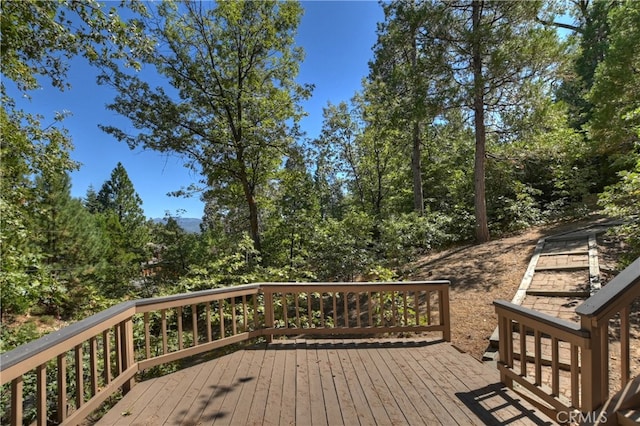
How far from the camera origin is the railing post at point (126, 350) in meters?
2.73

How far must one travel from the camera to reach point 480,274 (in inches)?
252

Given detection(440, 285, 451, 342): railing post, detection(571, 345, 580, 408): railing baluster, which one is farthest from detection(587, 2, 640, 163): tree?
detection(571, 345, 580, 408): railing baluster

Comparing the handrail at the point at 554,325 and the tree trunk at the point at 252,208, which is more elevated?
the tree trunk at the point at 252,208

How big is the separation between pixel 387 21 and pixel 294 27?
11.2 ft

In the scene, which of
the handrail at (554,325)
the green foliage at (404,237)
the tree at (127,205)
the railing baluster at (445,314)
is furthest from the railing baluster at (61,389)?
the tree at (127,205)

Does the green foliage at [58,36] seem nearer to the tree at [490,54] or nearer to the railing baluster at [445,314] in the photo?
the railing baluster at [445,314]

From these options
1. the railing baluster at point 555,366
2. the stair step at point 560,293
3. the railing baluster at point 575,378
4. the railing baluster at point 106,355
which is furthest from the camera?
the stair step at point 560,293

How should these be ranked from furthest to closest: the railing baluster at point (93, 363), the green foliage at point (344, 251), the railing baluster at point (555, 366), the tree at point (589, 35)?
the tree at point (589, 35) → the green foliage at point (344, 251) → the railing baluster at point (93, 363) → the railing baluster at point (555, 366)

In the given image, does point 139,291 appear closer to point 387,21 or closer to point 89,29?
point 89,29

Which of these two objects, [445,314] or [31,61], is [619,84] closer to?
[445,314]

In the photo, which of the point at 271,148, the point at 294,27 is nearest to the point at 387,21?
the point at 294,27

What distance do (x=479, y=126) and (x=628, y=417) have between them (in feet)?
24.7

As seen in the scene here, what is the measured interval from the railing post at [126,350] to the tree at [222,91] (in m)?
5.39

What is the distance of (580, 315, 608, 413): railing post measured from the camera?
1.76 m
